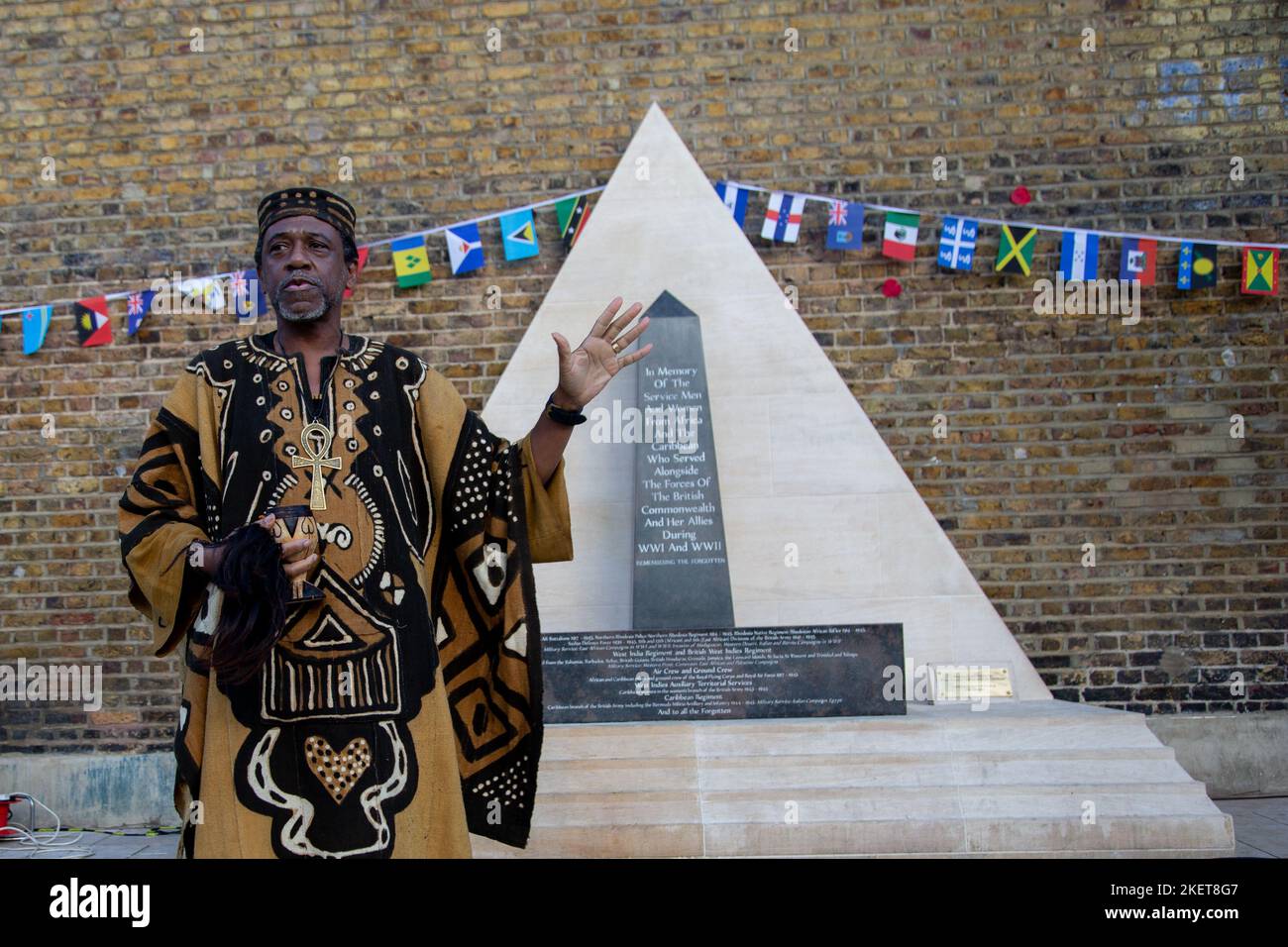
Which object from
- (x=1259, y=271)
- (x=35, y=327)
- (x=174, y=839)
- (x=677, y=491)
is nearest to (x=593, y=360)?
(x=677, y=491)

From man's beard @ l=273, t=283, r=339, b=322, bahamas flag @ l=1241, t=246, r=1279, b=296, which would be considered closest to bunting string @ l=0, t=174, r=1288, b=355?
bahamas flag @ l=1241, t=246, r=1279, b=296

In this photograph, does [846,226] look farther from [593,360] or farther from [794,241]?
[593,360]

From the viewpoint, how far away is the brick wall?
6.56m

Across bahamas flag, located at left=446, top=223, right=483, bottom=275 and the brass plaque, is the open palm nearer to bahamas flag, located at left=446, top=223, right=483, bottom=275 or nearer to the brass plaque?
the brass plaque

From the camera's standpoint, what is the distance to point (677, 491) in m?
6.34

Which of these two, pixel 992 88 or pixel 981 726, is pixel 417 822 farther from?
pixel 992 88

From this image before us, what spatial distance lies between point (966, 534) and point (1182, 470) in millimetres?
1209

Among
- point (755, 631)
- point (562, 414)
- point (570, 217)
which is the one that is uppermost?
point (570, 217)

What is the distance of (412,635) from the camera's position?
2.65 meters

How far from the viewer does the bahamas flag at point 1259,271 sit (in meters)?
6.54

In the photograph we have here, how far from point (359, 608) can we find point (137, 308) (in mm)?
5066

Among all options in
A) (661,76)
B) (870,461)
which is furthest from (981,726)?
(661,76)

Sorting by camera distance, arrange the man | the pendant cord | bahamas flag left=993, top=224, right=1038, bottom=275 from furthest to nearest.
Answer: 1. bahamas flag left=993, top=224, right=1038, bottom=275
2. the pendant cord
3. the man

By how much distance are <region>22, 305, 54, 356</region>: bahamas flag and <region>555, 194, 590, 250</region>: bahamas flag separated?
2997 millimetres
